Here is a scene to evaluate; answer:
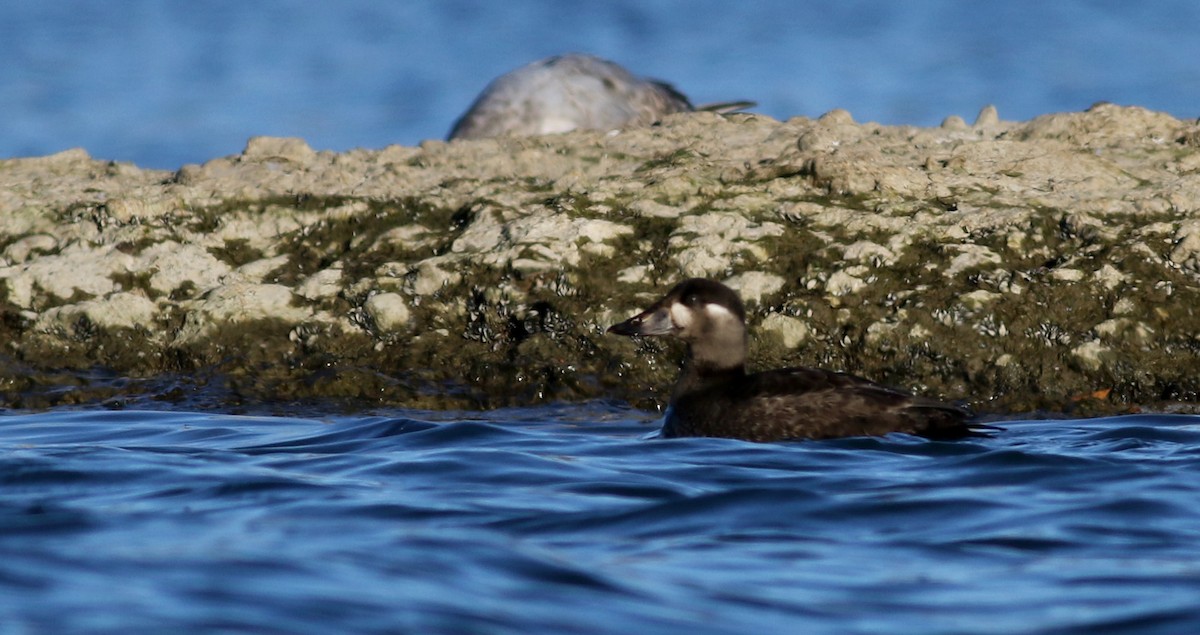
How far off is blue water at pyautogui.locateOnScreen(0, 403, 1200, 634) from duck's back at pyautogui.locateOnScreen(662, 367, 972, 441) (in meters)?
0.09

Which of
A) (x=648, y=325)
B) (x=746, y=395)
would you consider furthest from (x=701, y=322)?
(x=746, y=395)

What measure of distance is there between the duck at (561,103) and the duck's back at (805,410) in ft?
15.0

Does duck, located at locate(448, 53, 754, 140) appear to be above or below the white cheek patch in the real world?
above

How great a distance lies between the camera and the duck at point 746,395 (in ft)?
22.9

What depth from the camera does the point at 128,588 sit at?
4.26 meters

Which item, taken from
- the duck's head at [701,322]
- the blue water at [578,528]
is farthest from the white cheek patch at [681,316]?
the blue water at [578,528]

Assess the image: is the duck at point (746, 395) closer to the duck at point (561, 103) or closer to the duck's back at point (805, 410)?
the duck's back at point (805, 410)

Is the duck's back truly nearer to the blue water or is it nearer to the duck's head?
the blue water

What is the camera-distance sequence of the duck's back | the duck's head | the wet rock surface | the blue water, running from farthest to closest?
the wet rock surface → the duck's head → the duck's back → the blue water

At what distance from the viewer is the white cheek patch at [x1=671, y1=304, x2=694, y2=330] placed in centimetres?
765

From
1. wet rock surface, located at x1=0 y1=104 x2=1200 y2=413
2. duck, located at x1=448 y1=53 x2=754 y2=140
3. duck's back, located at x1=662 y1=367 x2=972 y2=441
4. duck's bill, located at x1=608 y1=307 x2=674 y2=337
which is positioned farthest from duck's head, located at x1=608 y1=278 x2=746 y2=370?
duck, located at x1=448 y1=53 x2=754 y2=140

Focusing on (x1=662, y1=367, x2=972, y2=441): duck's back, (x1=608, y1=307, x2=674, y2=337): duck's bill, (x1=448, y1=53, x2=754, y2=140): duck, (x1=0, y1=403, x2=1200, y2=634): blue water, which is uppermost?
(x1=448, y1=53, x2=754, y2=140): duck

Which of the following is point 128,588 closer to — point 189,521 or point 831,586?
point 189,521

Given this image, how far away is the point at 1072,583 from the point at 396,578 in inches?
71.9
